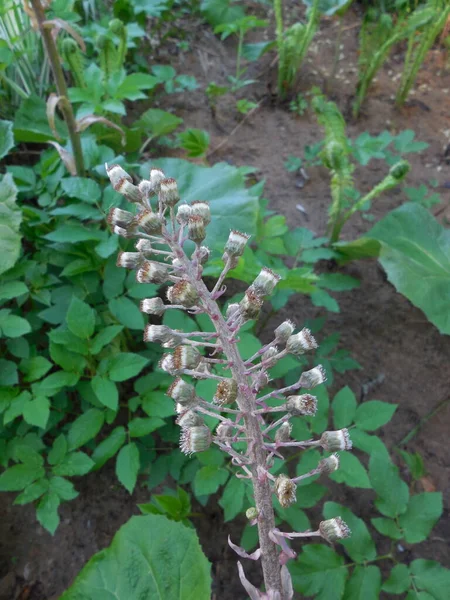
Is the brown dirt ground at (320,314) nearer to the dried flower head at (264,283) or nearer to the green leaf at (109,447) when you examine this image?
the green leaf at (109,447)

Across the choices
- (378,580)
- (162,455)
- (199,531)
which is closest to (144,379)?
(162,455)

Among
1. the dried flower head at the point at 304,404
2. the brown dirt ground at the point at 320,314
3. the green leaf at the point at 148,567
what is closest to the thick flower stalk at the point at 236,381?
the dried flower head at the point at 304,404

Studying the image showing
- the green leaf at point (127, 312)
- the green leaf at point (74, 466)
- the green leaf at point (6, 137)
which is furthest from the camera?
the green leaf at point (6, 137)

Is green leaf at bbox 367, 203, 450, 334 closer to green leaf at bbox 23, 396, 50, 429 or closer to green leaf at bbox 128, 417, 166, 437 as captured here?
green leaf at bbox 128, 417, 166, 437

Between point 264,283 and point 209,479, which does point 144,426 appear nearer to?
point 209,479

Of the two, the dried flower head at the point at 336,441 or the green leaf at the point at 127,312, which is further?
the green leaf at the point at 127,312

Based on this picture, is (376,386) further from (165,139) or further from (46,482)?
(165,139)

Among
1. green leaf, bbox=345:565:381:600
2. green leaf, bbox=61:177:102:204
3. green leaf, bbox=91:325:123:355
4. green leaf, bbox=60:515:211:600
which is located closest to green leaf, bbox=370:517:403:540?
green leaf, bbox=345:565:381:600
